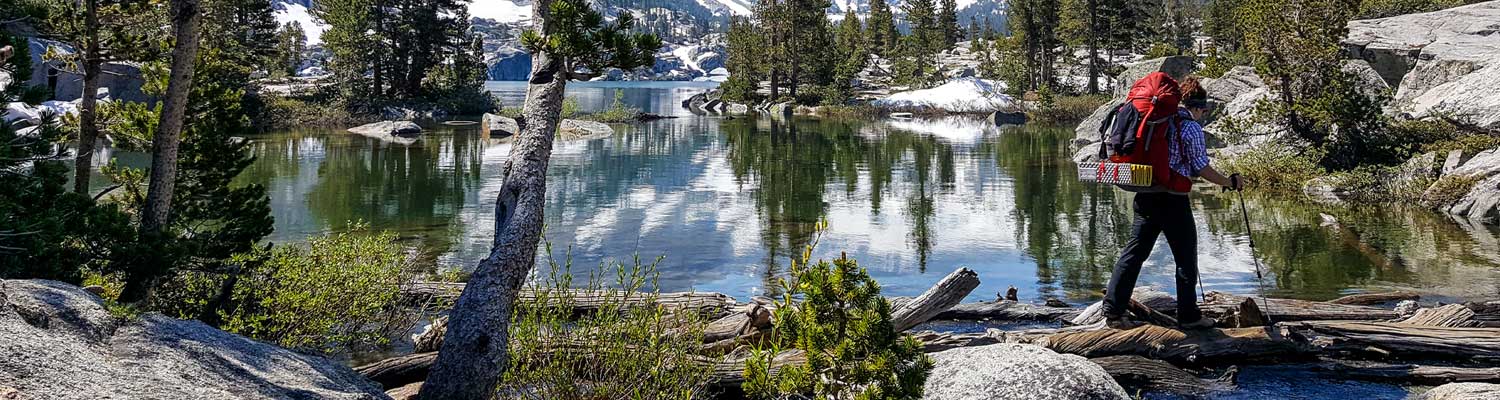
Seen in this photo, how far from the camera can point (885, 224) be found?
1606cm

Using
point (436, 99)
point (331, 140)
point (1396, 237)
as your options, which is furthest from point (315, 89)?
point (1396, 237)

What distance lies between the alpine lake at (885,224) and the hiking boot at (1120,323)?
0.78 m

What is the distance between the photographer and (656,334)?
5.04m

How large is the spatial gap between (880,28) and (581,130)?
201 feet

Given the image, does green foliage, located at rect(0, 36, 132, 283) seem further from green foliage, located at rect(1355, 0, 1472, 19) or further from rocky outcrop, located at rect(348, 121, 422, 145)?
green foliage, located at rect(1355, 0, 1472, 19)

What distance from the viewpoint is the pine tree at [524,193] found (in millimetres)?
5027

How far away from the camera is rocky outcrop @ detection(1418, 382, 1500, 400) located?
18.0 feet

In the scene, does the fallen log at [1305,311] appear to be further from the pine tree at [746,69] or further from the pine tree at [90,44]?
the pine tree at [746,69]

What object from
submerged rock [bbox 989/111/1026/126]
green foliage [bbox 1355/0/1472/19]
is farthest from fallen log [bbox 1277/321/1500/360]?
submerged rock [bbox 989/111/1026/126]

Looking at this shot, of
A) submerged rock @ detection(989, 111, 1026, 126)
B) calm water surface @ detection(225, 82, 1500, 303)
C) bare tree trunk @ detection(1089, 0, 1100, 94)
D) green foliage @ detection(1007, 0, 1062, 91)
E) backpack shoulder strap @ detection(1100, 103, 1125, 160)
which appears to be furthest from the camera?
green foliage @ detection(1007, 0, 1062, 91)

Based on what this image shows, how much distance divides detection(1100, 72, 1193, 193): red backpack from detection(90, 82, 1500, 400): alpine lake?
4.83 feet

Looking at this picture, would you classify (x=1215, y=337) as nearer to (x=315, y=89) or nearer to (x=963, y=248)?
(x=963, y=248)

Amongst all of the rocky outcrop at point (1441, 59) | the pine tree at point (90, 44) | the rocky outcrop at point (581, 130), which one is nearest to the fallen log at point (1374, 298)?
the pine tree at point (90, 44)

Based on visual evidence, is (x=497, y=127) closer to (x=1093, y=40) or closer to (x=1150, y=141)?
(x=1150, y=141)
